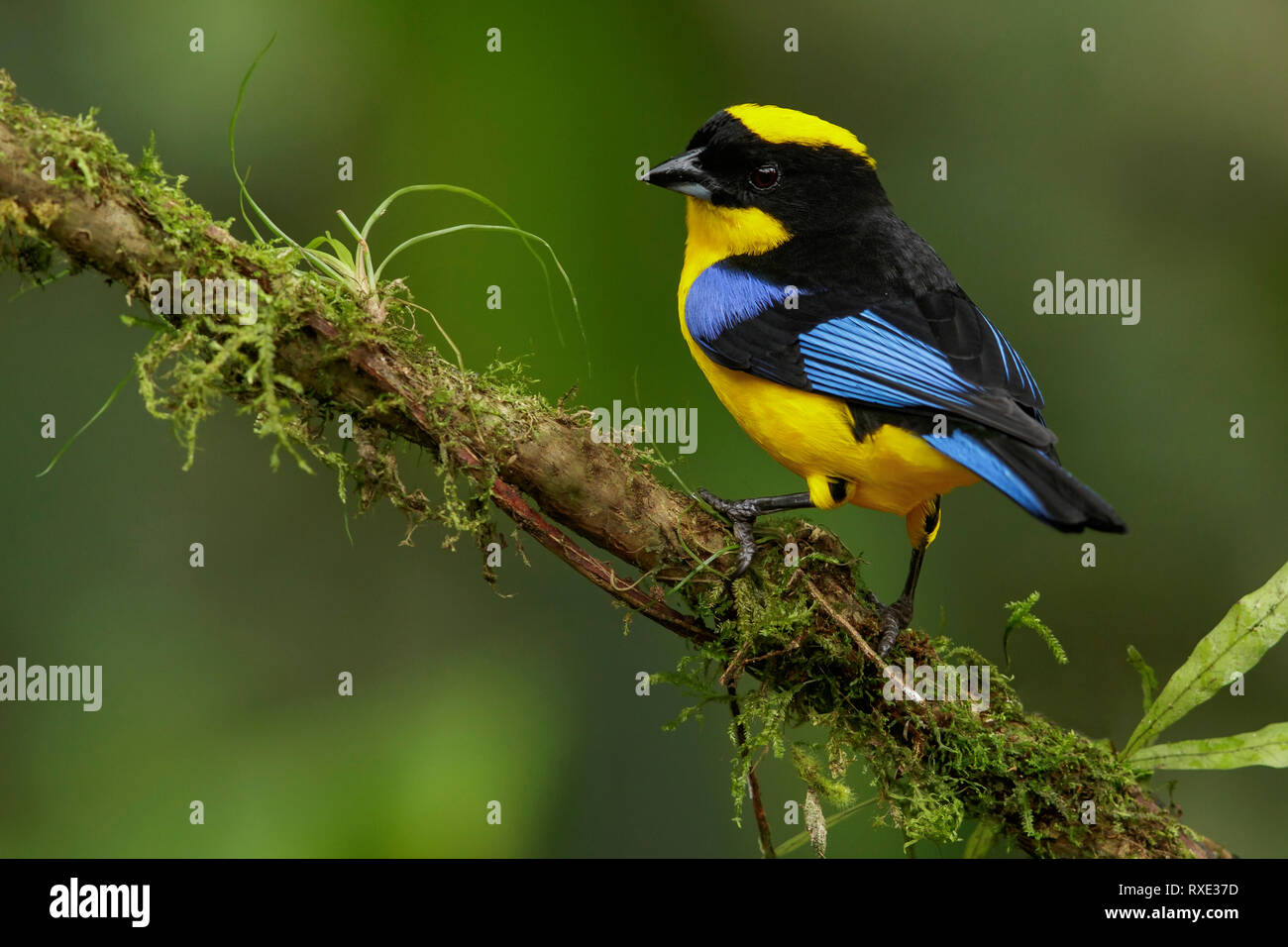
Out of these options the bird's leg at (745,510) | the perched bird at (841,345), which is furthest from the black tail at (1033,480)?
the bird's leg at (745,510)

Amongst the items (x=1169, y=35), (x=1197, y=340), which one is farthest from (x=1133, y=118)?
(x=1197, y=340)

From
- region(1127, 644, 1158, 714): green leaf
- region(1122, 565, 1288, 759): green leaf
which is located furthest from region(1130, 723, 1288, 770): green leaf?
region(1127, 644, 1158, 714): green leaf

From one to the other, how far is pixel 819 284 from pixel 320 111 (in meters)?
2.02

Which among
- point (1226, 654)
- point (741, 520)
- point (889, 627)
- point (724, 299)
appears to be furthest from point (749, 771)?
point (724, 299)

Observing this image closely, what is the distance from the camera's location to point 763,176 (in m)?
3.51

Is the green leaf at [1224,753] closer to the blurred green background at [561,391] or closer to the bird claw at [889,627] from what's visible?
the bird claw at [889,627]

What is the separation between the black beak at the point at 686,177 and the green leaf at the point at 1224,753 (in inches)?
75.9

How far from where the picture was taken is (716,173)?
11.5 feet

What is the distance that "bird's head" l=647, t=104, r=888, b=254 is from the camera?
11.5 feet

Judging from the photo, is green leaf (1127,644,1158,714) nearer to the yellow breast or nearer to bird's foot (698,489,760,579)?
the yellow breast

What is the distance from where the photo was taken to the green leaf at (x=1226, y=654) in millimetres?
2775

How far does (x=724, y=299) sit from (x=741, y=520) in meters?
0.76

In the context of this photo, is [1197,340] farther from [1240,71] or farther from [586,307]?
[586,307]

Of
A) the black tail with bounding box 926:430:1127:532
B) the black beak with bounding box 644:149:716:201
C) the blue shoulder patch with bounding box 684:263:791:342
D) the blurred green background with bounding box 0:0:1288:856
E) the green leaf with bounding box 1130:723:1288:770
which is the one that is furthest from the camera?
the blurred green background with bounding box 0:0:1288:856
